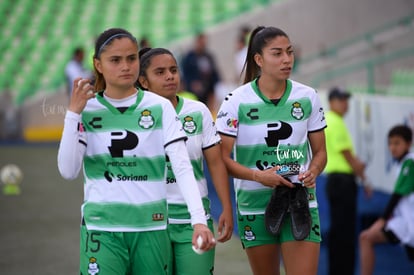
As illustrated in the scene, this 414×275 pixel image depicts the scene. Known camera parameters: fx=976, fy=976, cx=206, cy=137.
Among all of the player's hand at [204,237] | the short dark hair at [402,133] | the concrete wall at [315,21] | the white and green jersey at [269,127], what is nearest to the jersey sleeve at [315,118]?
the white and green jersey at [269,127]

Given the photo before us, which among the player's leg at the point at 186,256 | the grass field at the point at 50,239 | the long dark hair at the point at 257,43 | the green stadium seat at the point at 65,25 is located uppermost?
the green stadium seat at the point at 65,25

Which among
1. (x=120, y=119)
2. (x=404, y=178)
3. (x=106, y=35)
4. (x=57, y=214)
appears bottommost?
(x=57, y=214)

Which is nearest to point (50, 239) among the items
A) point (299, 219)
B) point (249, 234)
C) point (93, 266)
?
point (249, 234)

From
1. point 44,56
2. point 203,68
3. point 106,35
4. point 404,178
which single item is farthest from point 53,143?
point 106,35

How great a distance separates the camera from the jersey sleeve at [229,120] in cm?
636

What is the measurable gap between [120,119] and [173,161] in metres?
0.38

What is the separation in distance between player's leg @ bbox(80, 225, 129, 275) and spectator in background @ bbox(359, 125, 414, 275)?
438 centimetres

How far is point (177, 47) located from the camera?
2747 centimetres

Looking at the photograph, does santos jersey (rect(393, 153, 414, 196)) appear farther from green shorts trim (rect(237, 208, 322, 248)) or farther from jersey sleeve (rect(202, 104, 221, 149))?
jersey sleeve (rect(202, 104, 221, 149))

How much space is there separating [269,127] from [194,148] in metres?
0.51

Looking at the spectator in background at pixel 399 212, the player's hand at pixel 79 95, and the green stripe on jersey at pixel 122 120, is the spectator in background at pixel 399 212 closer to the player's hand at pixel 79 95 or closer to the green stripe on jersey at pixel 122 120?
the green stripe on jersey at pixel 122 120

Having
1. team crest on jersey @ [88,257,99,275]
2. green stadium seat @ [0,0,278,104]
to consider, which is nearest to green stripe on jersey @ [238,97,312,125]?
team crest on jersey @ [88,257,99,275]

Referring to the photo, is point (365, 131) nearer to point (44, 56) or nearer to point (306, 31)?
point (306, 31)

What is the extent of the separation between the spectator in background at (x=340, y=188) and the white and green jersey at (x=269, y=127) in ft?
14.1
